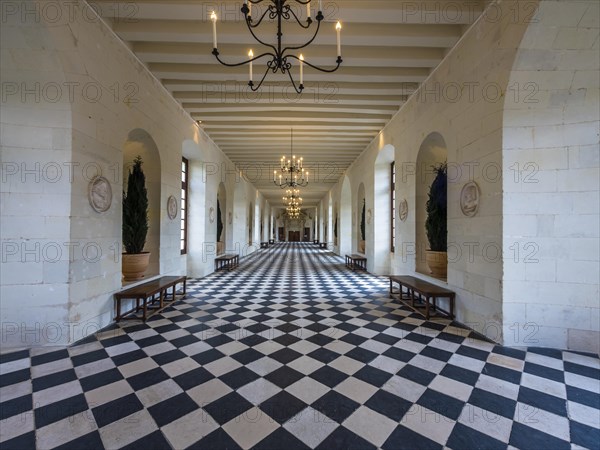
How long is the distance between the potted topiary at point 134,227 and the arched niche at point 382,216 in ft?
18.8

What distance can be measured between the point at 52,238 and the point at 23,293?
2.23 feet

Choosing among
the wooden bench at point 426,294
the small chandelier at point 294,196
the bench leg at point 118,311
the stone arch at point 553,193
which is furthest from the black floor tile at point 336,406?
the small chandelier at point 294,196

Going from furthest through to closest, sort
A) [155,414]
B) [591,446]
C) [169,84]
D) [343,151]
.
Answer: [343,151] → [169,84] → [155,414] → [591,446]

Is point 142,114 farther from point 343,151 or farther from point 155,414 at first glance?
point 343,151

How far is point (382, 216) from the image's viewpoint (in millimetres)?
7539

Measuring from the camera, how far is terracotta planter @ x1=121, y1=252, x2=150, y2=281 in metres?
4.22

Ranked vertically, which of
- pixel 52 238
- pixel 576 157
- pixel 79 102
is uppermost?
pixel 79 102

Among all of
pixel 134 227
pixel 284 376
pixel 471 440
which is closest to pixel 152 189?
pixel 134 227

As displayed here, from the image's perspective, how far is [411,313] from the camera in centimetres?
412

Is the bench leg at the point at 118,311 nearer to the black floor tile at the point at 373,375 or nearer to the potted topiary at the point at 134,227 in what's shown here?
the potted topiary at the point at 134,227

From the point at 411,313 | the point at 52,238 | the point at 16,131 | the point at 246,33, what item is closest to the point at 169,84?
the point at 246,33

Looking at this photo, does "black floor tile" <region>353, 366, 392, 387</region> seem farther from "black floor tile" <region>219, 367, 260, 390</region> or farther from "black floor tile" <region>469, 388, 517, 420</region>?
"black floor tile" <region>219, 367, 260, 390</region>

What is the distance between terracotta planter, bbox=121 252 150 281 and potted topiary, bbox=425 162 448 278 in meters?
4.82

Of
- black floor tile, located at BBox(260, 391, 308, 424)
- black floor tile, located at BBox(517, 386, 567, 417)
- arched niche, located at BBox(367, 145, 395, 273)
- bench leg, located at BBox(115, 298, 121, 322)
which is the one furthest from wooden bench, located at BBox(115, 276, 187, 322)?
arched niche, located at BBox(367, 145, 395, 273)
